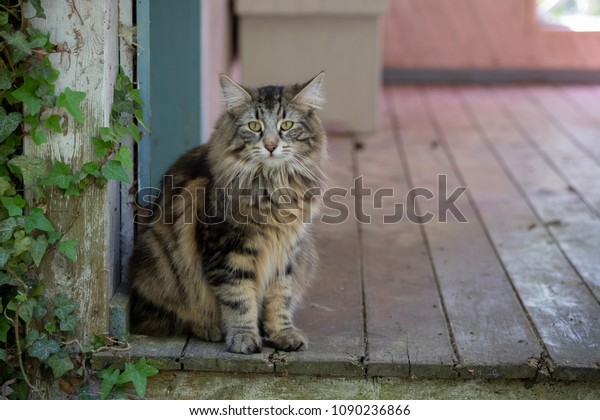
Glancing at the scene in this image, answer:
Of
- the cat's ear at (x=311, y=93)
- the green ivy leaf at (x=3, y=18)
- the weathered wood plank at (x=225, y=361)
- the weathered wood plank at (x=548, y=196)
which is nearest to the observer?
the green ivy leaf at (x=3, y=18)

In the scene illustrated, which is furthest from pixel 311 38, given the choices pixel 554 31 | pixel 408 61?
pixel 554 31

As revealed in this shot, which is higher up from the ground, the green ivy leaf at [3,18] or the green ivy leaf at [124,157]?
the green ivy leaf at [3,18]

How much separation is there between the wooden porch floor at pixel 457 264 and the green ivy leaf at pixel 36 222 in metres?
0.44

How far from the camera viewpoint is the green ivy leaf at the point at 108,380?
2650 mm

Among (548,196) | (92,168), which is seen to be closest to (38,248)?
(92,168)

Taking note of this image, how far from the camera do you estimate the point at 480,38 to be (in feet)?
24.6

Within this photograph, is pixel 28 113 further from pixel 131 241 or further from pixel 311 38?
pixel 311 38

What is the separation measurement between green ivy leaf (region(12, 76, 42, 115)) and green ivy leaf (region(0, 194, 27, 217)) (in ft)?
0.81

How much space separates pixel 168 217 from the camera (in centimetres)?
285

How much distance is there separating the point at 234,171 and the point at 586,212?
2.11 meters

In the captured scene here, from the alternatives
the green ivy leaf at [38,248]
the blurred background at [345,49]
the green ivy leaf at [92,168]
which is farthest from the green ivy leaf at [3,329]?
the blurred background at [345,49]

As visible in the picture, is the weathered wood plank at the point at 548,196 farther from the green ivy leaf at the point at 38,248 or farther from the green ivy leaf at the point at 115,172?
the green ivy leaf at the point at 38,248

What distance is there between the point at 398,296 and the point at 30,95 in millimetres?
1411

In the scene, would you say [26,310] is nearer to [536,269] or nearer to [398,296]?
[398,296]
